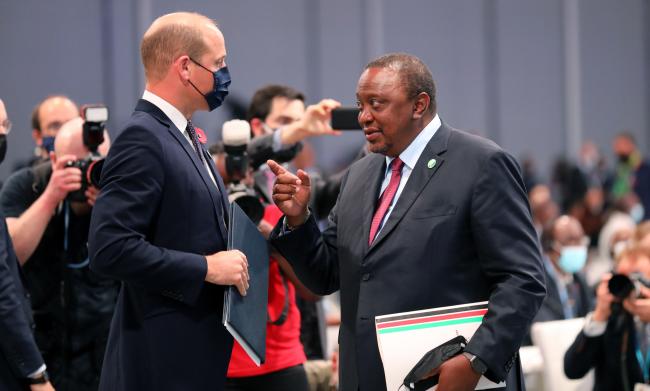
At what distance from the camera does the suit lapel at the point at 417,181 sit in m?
2.45

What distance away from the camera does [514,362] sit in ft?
8.18

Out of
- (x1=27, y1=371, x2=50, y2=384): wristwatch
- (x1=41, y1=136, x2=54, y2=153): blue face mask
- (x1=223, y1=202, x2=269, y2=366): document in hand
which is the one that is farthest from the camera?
(x1=41, y1=136, x2=54, y2=153): blue face mask

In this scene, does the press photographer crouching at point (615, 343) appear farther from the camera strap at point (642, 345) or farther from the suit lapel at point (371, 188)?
the suit lapel at point (371, 188)

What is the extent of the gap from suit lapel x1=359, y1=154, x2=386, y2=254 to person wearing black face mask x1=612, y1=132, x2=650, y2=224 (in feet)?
26.1

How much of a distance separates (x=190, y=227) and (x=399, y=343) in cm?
60

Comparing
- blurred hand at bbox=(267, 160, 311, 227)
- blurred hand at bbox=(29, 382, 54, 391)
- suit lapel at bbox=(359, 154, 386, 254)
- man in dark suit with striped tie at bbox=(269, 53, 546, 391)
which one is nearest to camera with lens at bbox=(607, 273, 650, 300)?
man in dark suit with striped tie at bbox=(269, 53, 546, 391)

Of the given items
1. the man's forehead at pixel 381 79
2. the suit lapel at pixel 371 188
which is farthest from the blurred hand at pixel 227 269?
the man's forehead at pixel 381 79

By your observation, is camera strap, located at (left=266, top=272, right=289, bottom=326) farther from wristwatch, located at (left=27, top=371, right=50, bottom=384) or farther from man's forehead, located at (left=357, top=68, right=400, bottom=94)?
man's forehead, located at (left=357, top=68, right=400, bottom=94)

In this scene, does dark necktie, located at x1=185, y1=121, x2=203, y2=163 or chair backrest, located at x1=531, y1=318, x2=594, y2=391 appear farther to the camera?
chair backrest, located at x1=531, y1=318, x2=594, y2=391

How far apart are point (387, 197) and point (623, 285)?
1.38 meters

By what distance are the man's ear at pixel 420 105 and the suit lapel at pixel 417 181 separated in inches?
3.1

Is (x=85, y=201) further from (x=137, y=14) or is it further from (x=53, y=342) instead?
(x=137, y=14)

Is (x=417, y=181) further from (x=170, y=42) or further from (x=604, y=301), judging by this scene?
(x=604, y=301)

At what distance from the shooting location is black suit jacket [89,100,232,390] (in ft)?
7.36
